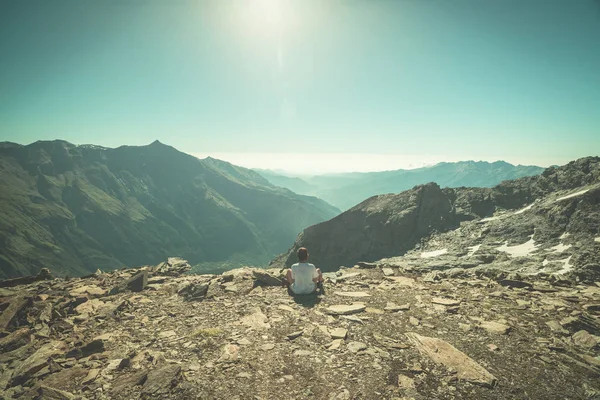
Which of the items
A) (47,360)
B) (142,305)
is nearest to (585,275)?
(142,305)

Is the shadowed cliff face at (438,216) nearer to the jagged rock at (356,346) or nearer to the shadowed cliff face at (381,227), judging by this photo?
the shadowed cliff face at (381,227)

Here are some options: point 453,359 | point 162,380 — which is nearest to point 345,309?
point 453,359

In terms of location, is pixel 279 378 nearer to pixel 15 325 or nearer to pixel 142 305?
pixel 142 305

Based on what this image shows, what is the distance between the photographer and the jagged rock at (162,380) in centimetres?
664

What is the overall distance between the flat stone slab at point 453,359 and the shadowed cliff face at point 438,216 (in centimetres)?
3344

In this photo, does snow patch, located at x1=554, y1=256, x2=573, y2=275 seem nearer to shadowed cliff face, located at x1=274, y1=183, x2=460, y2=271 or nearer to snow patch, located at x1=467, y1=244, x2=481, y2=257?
snow patch, located at x1=467, y1=244, x2=481, y2=257

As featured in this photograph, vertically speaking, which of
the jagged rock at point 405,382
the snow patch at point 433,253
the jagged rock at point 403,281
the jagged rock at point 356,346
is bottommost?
the snow patch at point 433,253

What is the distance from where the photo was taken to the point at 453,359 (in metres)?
7.70

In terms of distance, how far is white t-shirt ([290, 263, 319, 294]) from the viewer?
13609 millimetres

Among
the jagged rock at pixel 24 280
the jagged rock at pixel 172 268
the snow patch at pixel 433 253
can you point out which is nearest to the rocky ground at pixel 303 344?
the jagged rock at pixel 24 280

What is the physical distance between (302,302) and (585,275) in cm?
2067

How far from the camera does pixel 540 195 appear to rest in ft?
144

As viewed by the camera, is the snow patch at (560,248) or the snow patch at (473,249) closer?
the snow patch at (560,248)

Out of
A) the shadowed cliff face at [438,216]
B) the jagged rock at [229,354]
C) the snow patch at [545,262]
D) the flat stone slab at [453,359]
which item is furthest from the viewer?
the shadowed cliff face at [438,216]
